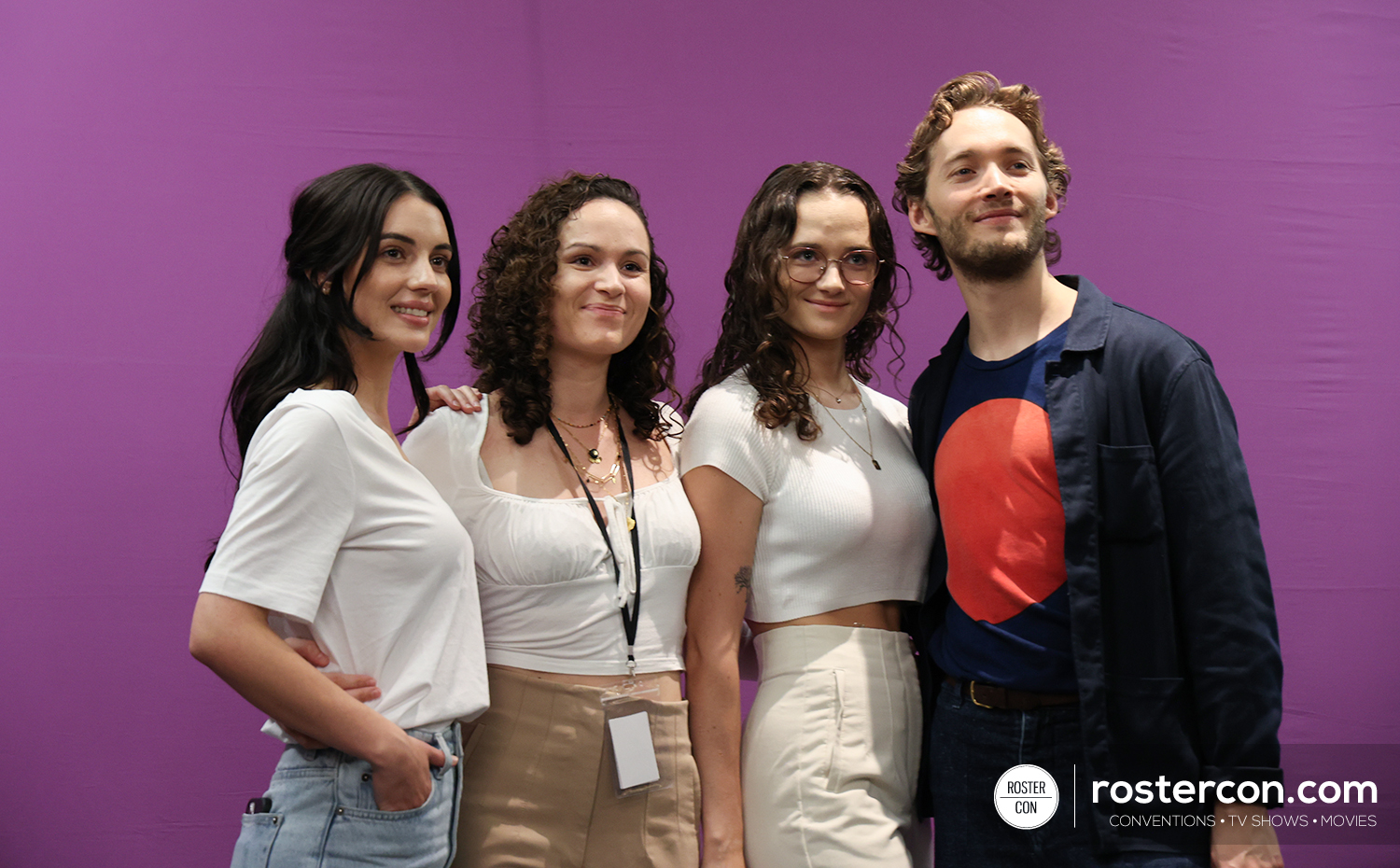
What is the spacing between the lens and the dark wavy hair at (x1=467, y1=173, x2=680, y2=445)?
209 cm

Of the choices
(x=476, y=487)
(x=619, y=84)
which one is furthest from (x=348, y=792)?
(x=619, y=84)

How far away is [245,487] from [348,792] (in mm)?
484

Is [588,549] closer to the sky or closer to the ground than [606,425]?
closer to the ground

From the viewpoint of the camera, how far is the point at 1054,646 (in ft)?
6.15

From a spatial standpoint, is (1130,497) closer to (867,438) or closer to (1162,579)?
(1162,579)

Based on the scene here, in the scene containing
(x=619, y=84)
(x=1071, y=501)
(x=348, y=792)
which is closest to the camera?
(x=348, y=792)

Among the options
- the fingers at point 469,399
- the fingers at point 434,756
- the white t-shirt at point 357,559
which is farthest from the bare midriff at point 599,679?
the fingers at point 469,399

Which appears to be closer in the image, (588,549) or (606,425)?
(588,549)

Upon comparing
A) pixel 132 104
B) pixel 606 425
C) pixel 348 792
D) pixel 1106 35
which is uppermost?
pixel 1106 35

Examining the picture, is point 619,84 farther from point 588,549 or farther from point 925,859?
point 925,859

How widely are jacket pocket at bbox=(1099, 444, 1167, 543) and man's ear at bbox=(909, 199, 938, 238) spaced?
66 centimetres

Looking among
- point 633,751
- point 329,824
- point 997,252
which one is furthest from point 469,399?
point 997,252

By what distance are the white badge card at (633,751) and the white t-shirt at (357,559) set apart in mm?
271

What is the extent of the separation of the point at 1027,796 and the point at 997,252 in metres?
1.05
